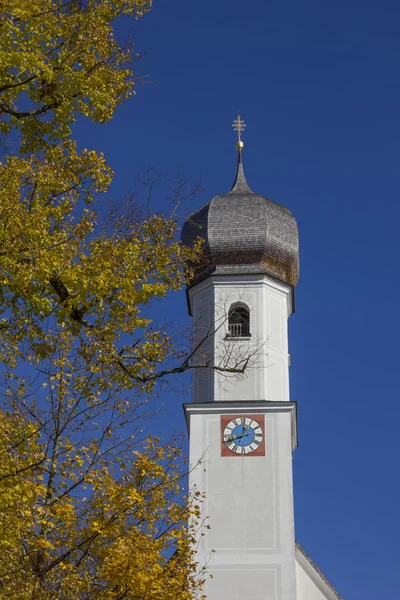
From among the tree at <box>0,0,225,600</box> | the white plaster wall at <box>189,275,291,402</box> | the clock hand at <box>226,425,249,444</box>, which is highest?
the white plaster wall at <box>189,275,291,402</box>

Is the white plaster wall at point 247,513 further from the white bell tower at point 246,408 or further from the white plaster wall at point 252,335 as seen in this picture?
the white plaster wall at point 252,335

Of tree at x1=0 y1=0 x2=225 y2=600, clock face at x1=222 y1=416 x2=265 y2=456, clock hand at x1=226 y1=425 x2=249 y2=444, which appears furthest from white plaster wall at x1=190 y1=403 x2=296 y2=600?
tree at x1=0 y1=0 x2=225 y2=600

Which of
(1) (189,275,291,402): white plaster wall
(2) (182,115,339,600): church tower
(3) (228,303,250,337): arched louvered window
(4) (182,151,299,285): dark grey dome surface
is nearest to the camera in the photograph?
(2) (182,115,339,600): church tower

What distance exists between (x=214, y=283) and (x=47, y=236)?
19226mm

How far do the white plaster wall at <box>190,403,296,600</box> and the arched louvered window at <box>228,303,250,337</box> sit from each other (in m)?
2.29

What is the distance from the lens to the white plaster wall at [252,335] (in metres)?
27.8

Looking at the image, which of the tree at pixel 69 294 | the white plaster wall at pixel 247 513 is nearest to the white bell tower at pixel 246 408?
the white plaster wall at pixel 247 513

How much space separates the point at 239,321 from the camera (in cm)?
2891

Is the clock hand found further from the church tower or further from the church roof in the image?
the church roof

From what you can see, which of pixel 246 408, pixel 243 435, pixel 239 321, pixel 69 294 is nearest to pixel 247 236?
pixel 239 321

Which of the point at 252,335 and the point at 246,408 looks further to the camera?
the point at 252,335

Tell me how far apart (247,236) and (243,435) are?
600cm

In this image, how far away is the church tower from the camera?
25.6 meters

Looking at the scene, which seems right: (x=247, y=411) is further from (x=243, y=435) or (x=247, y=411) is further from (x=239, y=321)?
→ (x=239, y=321)
